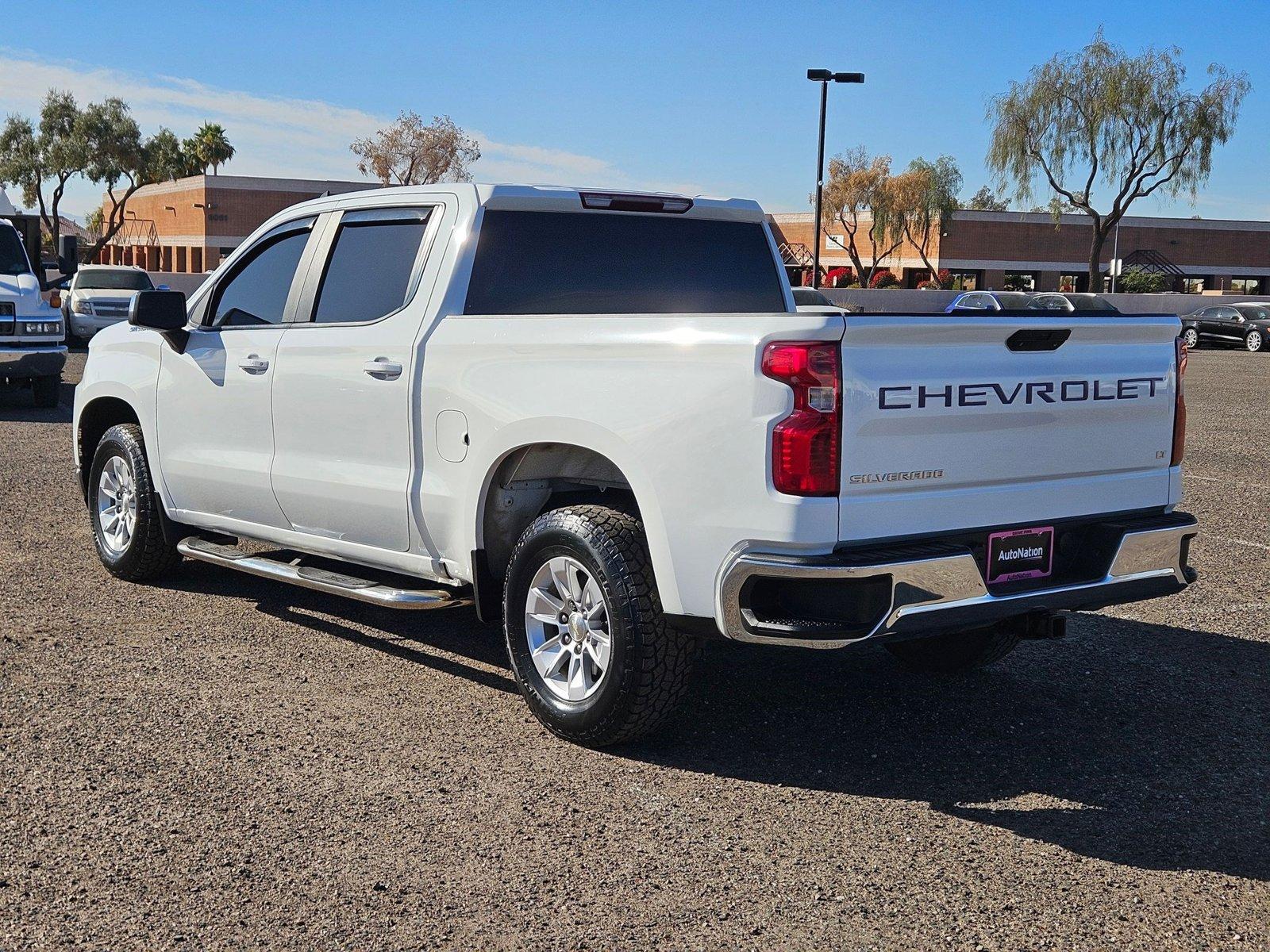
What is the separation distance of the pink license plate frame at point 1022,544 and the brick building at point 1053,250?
70.5 meters

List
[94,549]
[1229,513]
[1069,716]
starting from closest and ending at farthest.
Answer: [1069,716], [94,549], [1229,513]

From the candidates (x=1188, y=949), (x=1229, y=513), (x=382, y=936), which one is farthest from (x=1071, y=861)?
(x=1229, y=513)

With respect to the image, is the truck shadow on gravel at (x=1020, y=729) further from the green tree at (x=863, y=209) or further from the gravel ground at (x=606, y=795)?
the green tree at (x=863, y=209)

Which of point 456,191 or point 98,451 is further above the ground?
point 456,191

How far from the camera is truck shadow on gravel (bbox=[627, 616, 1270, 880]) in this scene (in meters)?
4.46

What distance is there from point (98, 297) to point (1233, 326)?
1256 inches

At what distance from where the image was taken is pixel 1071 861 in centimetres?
414

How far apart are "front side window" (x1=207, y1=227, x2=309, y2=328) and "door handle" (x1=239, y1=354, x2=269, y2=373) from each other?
186 mm

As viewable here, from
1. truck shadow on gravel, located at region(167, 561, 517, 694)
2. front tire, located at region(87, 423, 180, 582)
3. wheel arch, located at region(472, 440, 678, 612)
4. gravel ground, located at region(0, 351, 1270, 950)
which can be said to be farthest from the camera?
front tire, located at region(87, 423, 180, 582)

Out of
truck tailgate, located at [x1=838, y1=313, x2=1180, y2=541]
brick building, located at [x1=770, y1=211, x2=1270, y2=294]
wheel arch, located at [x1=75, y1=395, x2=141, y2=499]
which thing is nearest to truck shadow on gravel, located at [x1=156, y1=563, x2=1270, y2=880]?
truck tailgate, located at [x1=838, y1=313, x2=1180, y2=541]

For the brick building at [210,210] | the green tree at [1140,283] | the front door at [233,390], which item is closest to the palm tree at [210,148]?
the brick building at [210,210]

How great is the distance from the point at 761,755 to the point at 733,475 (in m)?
1.20

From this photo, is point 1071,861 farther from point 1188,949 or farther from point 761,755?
point 761,755

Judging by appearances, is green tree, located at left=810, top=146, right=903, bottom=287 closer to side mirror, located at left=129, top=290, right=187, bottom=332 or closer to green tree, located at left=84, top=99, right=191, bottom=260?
green tree, located at left=84, top=99, right=191, bottom=260
